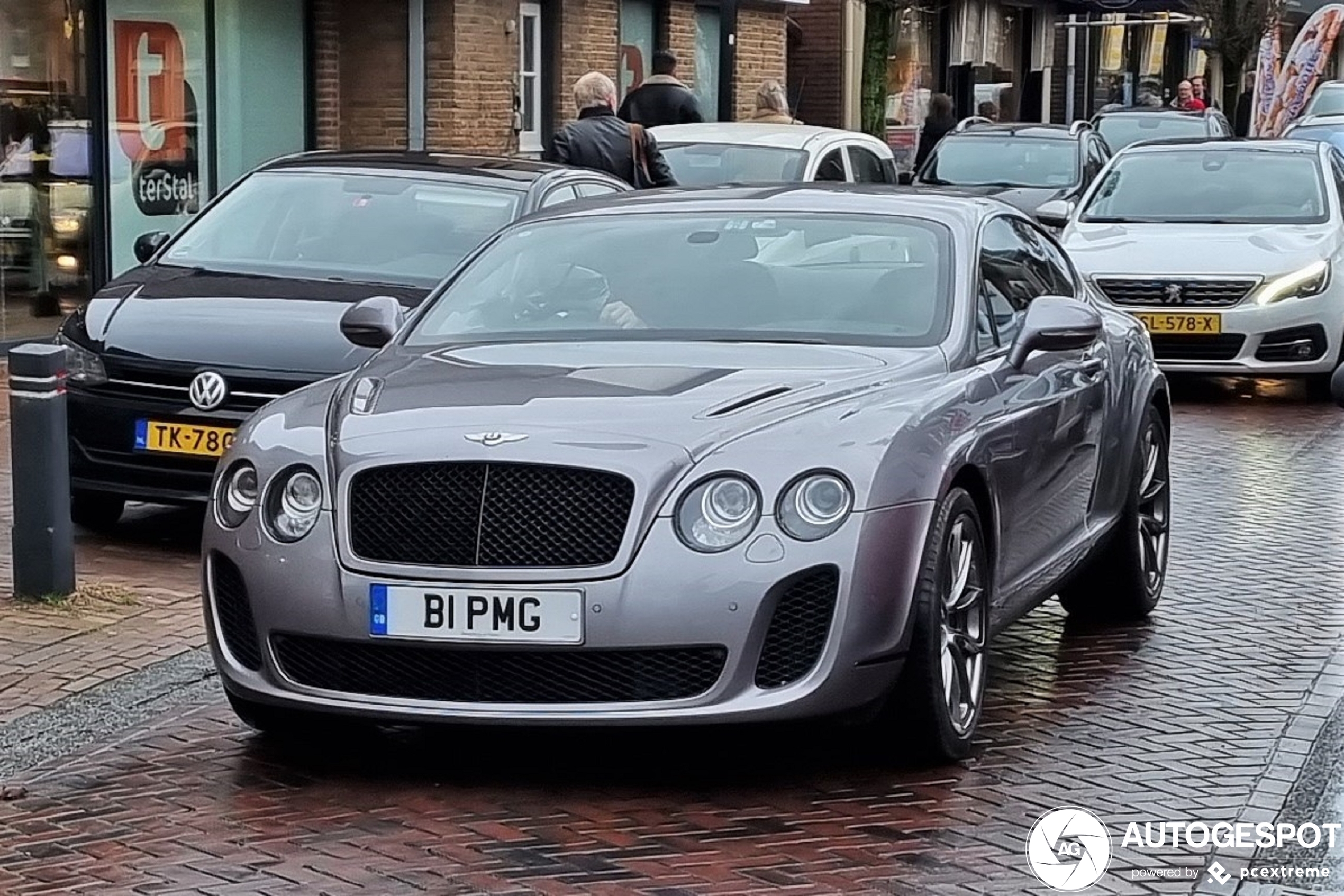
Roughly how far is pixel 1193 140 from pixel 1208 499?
6544 mm

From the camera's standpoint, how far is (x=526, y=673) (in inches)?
212

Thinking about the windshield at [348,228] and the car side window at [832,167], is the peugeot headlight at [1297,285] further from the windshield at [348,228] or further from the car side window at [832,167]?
the windshield at [348,228]

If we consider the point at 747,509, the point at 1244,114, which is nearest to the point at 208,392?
the point at 747,509

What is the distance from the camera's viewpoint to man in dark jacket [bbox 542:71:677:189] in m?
14.0

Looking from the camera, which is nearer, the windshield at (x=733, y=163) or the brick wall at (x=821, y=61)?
the windshield at (x=733, y=163)

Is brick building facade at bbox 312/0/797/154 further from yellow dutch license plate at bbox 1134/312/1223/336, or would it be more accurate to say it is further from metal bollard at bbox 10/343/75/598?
metal bollard at bbox 10/343/75/598

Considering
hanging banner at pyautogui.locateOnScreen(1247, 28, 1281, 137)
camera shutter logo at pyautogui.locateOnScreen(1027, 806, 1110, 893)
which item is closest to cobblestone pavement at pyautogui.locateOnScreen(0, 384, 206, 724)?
camera shutter logo at pyautogui.locateOnScreen(1027, 806, 1110, 893)

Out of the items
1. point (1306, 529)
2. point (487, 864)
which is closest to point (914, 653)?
point (487, 864)

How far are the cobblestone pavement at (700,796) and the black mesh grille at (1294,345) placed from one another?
692 cm

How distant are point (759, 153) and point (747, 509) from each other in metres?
10.7

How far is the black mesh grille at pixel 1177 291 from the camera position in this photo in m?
14.0

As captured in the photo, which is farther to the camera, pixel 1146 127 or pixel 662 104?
pixel 1146 127

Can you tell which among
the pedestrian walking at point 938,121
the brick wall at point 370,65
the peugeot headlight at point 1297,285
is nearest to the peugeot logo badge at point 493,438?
the peugeot headlight at point 1297,285

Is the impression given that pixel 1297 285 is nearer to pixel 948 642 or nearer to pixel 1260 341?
pixel 1260 341
